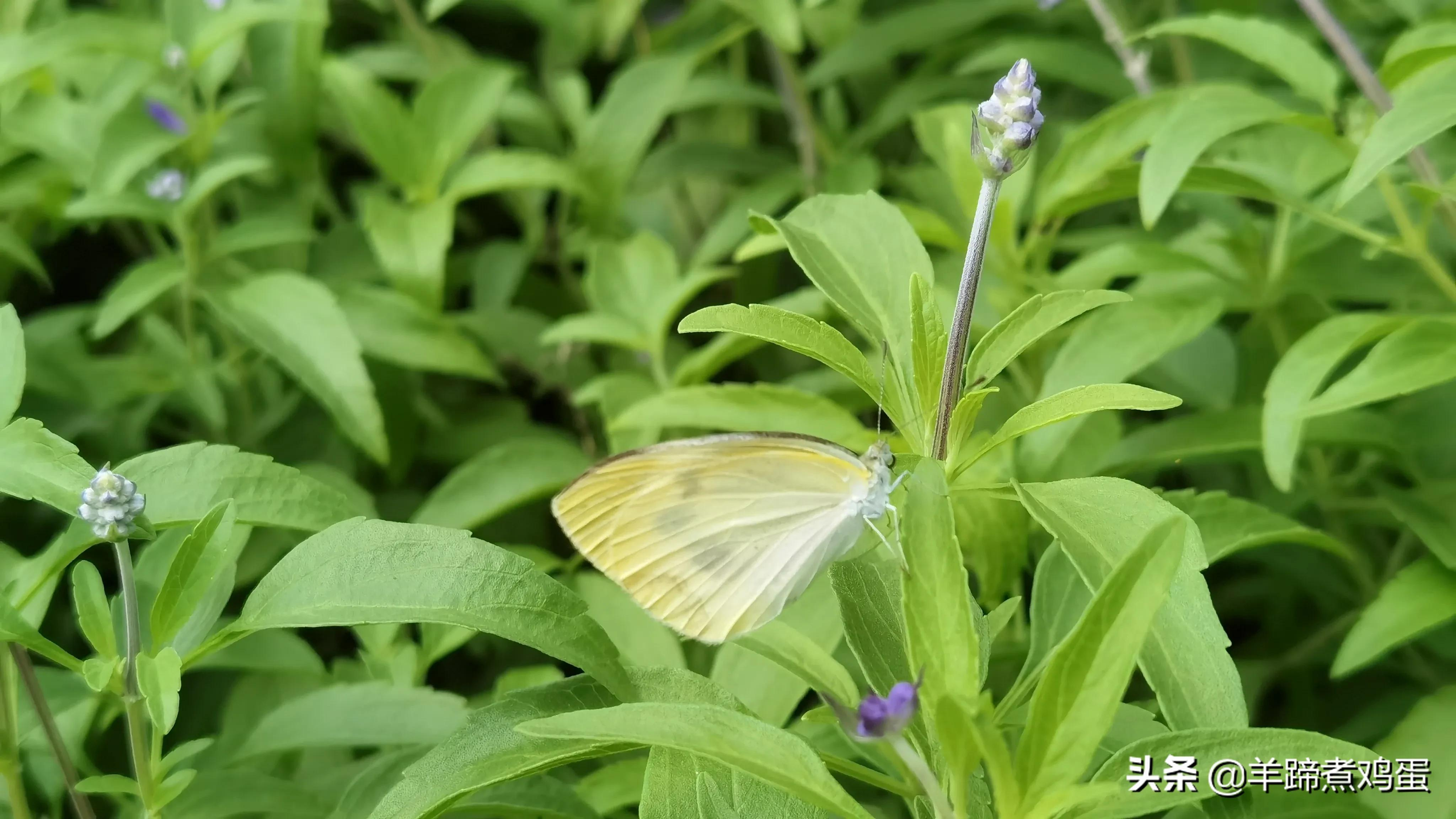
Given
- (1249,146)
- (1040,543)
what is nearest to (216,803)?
(1040,543)

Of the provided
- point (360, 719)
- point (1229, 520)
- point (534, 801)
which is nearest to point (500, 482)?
point (360, 719)

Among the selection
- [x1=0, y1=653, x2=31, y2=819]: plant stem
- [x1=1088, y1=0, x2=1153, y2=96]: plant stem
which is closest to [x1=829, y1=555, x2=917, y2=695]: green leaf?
[x1=0, y1=653, x2=31, y2=819]: plant stem

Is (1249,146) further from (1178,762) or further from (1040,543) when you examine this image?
(1178,762)

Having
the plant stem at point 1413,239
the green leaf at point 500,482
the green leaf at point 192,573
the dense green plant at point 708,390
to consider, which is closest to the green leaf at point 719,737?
the dense green plant at point 708,390

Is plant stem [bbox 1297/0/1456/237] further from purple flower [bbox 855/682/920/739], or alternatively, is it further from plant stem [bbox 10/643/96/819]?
plant stem [bbox 10/643/96/819]

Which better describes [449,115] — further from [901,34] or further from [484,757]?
[484,757]
